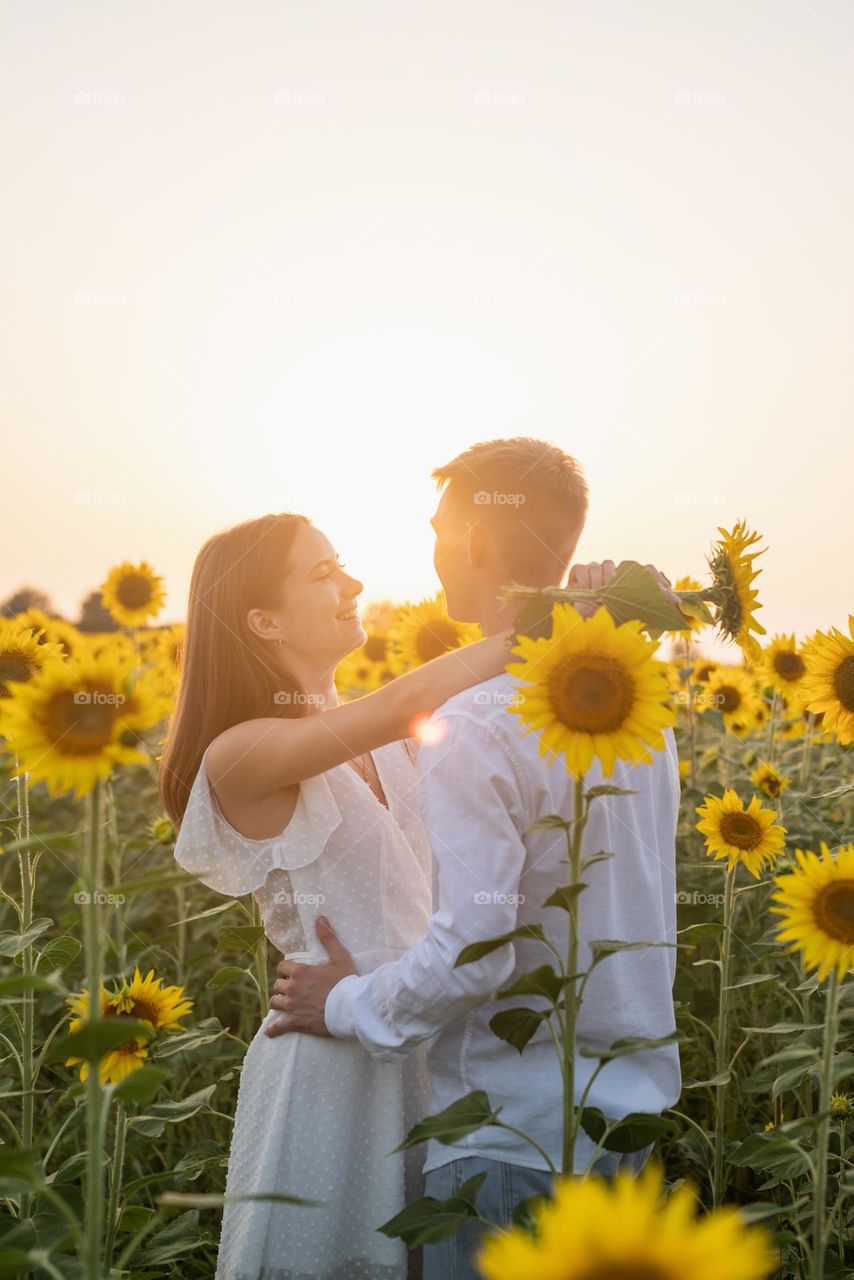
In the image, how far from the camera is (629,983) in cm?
217

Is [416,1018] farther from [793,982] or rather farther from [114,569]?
[114,569]

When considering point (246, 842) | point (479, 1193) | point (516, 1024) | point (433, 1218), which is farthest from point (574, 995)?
point (246, 842)

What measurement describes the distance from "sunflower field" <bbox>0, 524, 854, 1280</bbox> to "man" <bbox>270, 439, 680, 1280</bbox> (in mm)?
96

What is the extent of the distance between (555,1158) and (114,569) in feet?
18.1

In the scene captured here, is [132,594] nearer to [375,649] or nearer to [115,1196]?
[375,649]

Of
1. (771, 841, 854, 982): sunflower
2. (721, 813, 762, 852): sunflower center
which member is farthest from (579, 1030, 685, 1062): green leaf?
(721, 813, 762, 852): sunflower center

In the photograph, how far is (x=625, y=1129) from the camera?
178cm

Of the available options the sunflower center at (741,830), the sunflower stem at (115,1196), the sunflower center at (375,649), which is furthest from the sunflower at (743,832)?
the sunflower center at (375,649)

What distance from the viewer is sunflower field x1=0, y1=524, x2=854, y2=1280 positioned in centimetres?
139

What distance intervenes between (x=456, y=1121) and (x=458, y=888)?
396 mm

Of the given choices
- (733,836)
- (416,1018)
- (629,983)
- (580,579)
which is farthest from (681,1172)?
(580,579)

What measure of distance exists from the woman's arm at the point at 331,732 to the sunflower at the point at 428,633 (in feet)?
9.63
